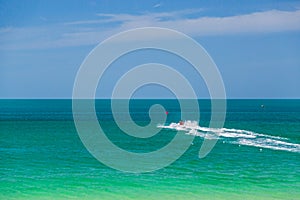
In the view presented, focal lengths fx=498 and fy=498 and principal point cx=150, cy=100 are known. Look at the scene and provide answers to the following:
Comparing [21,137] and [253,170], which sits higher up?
[21,137]

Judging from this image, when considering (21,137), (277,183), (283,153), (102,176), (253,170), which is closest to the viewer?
Answer: (277,183)

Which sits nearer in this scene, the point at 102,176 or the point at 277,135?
the point at 102,176

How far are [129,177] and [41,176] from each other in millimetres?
4286

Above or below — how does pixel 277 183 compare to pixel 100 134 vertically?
below

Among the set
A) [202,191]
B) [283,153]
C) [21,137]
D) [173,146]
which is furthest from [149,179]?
[21,137]

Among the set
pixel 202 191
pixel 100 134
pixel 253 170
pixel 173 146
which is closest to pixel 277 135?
pixel 173 146

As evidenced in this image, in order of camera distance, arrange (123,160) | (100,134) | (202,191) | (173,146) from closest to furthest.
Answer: (202,191) → (123,160) → (173,146) → (100,134)

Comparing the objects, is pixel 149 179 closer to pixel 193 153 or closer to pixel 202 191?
pixel 202 191

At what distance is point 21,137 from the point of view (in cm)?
4397

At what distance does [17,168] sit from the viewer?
85.9ft

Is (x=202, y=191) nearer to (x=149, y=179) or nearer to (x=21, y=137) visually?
(x=149, y=179)

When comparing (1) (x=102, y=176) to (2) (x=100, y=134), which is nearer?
(1) (x=102, y=176)

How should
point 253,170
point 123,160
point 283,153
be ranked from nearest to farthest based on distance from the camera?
point 253,170, point 123,160, point 283,153

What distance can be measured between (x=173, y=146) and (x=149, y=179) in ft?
45.6
